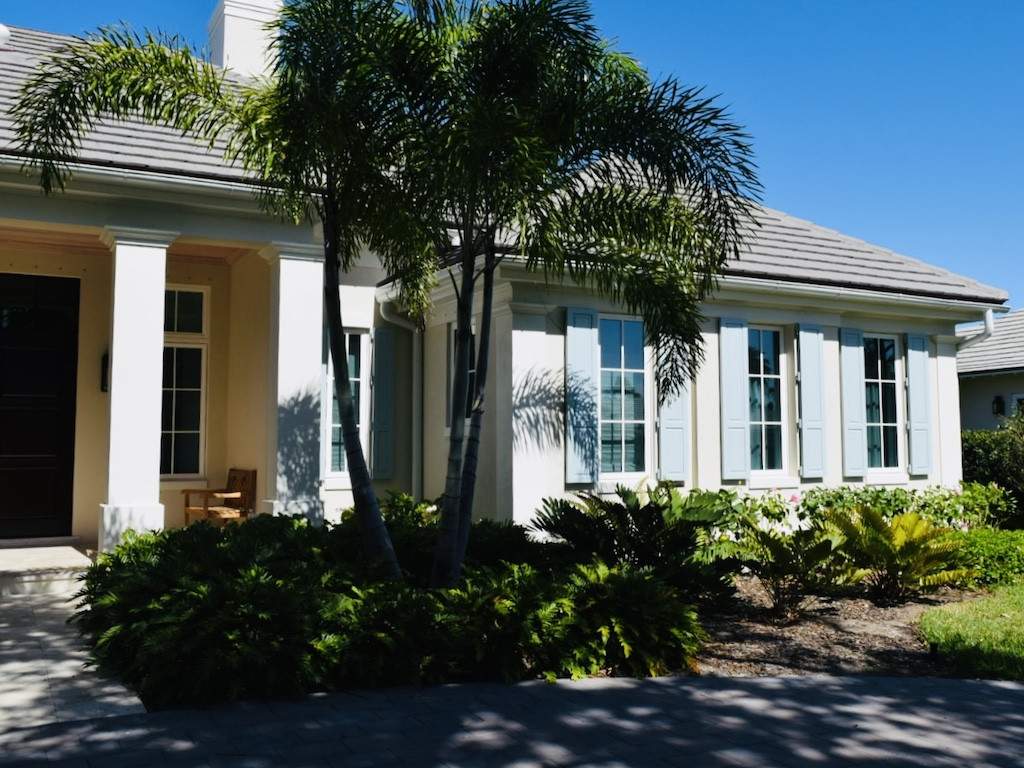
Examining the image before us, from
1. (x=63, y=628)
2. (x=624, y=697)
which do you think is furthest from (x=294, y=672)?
(x=63, y=628)

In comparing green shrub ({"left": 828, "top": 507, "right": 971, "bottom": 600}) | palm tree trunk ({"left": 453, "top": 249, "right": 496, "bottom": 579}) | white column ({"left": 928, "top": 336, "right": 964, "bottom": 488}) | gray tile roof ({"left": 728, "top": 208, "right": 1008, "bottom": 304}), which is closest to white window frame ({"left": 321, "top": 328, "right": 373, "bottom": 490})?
palm tree trunk ({"left": 453, "top": 249, "right": 496, "bottom": 579})

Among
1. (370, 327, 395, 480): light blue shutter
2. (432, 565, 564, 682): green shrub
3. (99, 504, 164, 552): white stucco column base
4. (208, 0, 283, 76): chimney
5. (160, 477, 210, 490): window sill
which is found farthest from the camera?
(208, 0, 283, 76): chimney

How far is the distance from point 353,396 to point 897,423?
7.72 m

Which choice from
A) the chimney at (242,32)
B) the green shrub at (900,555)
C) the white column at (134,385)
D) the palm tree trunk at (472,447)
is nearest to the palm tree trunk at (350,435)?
the palm tree trunk at (472,447)

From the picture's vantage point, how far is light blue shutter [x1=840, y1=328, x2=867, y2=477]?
1229cm

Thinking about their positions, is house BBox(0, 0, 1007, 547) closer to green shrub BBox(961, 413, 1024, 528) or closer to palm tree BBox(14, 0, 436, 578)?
green shrub BBox(961, 413, 1024, 528)

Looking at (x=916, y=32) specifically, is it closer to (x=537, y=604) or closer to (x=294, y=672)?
(x=537, y=604)

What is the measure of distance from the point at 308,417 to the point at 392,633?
398cm

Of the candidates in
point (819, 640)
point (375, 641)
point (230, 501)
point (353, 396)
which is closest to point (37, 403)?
point (230, 501)

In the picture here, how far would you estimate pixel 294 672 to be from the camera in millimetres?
5391

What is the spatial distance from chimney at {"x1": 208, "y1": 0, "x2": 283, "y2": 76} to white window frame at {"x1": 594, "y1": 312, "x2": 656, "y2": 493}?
7.19m

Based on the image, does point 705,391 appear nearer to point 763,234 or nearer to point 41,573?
point 763,234

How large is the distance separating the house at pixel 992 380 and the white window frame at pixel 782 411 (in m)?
10.2

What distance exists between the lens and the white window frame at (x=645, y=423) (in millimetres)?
10719
